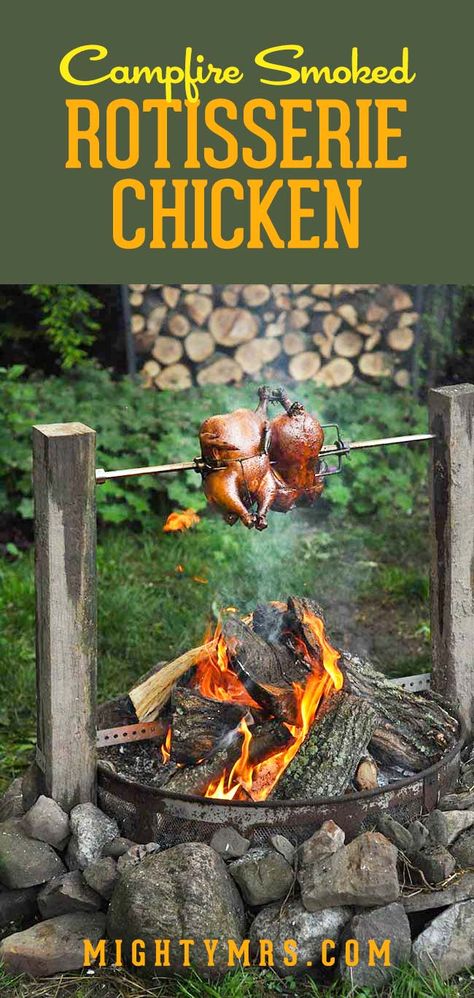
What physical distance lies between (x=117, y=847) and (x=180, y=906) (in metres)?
0.43

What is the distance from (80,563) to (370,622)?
2980 mm

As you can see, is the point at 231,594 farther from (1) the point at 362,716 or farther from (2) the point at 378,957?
(2) the point at 378,957

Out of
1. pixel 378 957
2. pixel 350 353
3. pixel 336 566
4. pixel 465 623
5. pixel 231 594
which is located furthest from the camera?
pixel 350 353

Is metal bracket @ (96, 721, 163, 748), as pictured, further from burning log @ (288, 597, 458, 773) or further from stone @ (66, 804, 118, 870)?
burning log @ (288, 597, 458, 773)

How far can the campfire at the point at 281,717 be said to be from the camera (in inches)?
165

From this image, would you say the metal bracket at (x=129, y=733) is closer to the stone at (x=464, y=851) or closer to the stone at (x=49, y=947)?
the stone at (x=49, y=947)

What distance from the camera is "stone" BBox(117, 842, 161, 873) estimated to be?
4.00 meters

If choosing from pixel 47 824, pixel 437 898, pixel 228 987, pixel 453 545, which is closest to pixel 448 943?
pixel 437 898

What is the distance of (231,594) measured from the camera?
22.3 ft

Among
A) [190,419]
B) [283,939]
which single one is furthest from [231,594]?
[283,939]

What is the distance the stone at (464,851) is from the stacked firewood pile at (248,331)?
15.4ft

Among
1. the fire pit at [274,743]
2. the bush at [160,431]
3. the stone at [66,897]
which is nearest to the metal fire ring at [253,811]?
the fire pit at [274,743]

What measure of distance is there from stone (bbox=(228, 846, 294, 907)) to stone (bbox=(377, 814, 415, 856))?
1.20 ft

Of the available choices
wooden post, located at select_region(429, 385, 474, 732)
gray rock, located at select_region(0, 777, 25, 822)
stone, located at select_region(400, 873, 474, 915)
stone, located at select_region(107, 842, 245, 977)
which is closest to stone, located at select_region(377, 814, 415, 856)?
stone, located at select_region(400, 873, 474, 915)
